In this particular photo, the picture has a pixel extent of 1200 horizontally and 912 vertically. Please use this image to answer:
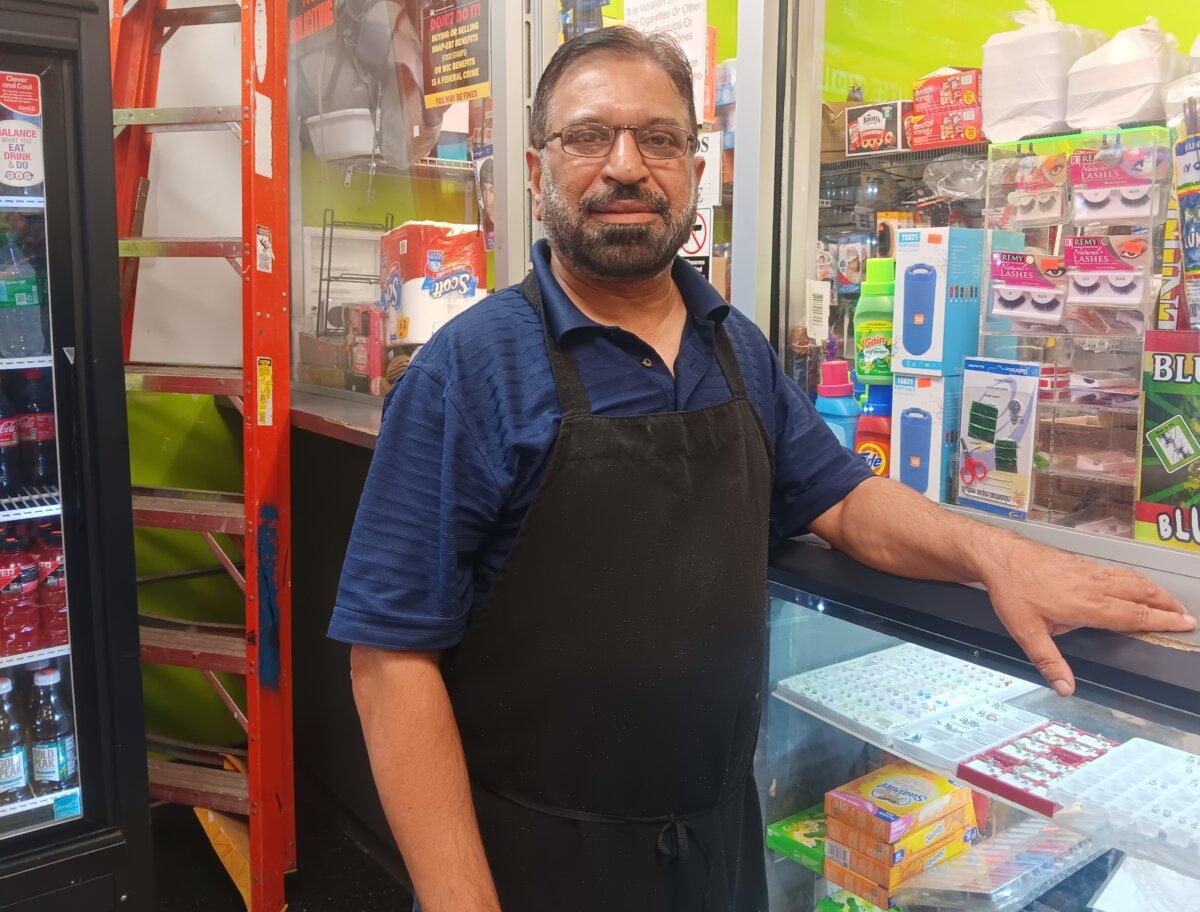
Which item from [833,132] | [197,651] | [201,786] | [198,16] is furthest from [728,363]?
[198,16]

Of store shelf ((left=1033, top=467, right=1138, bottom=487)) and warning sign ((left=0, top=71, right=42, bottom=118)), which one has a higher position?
warning sign ((left=0, top=71, right=42, bottom=118))

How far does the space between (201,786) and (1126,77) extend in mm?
2832

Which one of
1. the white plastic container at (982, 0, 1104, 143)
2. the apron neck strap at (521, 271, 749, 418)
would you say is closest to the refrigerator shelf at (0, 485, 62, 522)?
the apron neck strap at (521, 271, 749, 418)

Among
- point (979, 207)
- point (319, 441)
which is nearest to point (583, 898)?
point (979, 207)

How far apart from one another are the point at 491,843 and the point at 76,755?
58.1 inches

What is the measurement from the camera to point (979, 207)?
1.83 metres

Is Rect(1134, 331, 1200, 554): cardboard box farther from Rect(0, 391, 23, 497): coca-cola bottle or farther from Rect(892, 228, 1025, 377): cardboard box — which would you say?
Rect(0, 391, 23, 497): coca-cola bottle

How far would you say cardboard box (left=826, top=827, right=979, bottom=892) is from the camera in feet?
5.66

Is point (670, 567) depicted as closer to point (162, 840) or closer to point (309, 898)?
point (309, 898)

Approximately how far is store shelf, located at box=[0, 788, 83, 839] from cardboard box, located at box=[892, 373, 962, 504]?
2.06 m

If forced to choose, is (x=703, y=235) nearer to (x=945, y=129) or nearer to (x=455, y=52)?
(x=945, y=129)

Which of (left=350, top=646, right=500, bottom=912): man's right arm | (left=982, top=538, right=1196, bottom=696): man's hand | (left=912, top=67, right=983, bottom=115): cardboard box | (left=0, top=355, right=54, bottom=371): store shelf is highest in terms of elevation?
(left=912, top=67, right=983, bottom=115): cardboard box

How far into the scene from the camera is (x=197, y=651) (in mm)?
2756

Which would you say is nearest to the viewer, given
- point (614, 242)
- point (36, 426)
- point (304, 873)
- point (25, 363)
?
point (614, 242)
